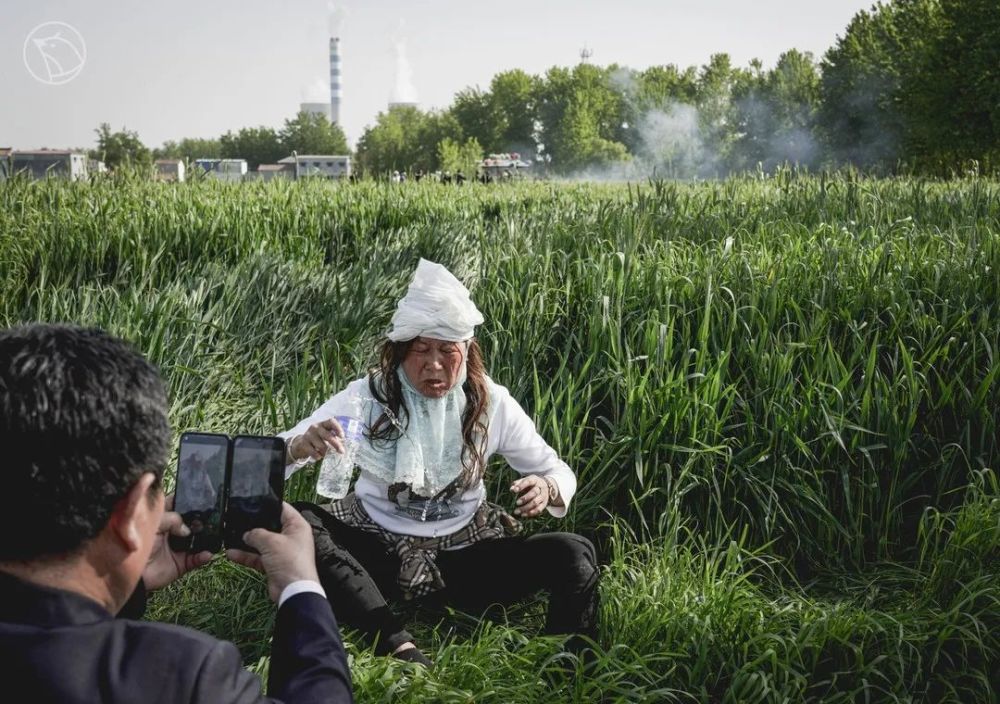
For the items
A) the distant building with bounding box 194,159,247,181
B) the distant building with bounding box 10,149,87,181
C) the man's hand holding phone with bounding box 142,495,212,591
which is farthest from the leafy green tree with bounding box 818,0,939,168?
the man's hand holding phone with bounding box 142,495,212,591

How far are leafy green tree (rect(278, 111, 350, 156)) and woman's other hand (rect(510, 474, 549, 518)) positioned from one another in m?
105

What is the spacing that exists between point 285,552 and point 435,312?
1450 mm

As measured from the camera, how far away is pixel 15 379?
1354mm

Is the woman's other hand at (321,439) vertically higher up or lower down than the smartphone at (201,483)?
lower down

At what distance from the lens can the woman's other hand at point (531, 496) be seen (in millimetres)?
3162

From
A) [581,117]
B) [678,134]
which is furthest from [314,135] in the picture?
[678,134]

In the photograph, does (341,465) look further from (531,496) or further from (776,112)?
(776,112)

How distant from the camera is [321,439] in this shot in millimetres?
3012

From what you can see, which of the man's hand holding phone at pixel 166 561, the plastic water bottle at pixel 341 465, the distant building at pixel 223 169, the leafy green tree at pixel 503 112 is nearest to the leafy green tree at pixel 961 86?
the distant building at pixel 223 169

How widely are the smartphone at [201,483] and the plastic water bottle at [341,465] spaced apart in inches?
40.6

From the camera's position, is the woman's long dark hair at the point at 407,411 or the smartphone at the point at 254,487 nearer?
the smartphone at the point at 254,487

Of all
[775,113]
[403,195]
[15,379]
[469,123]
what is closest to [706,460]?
[15,379]

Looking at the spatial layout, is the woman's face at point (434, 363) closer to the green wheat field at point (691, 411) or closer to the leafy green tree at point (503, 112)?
the green wheat field at point (691, 411)

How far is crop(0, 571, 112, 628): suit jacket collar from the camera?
1.37 m
